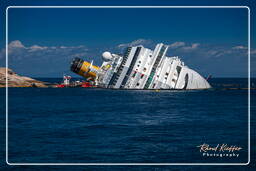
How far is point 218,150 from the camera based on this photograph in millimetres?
31641

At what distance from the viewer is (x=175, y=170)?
26922 millimetres

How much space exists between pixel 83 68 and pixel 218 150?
290ft

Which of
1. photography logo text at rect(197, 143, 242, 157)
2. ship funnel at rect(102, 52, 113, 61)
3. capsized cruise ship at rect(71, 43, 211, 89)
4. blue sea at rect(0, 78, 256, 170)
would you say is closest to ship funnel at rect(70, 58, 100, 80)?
ship funnel at rect(102, 52, 113, 61)

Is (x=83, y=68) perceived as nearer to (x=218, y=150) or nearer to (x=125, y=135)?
(x=125, y=135)

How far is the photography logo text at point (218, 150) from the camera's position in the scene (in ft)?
100

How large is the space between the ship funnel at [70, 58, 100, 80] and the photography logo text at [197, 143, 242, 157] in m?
82.6

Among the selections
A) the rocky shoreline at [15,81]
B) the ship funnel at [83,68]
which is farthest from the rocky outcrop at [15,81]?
the ship funnel at [83,68]

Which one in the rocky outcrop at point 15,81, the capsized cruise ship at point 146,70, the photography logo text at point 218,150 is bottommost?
the photography logo text at point 218,150

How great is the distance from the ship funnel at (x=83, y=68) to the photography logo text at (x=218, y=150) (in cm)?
8260

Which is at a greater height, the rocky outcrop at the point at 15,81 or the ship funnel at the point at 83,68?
the rocky outcrop at the point at 15,81

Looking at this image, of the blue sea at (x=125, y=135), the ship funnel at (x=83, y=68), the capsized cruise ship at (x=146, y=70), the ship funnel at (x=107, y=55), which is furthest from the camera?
the ship funnel at (x=83, y=68)

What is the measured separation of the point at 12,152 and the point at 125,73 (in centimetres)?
6809

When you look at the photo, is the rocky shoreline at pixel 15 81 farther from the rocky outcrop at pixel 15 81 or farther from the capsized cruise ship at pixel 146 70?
the capsized cruise ship at pixel 146 70

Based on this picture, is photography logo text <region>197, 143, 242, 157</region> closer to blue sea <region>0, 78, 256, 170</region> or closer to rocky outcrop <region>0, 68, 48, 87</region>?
blue sea <region>0, 78, 256, 170</region>
